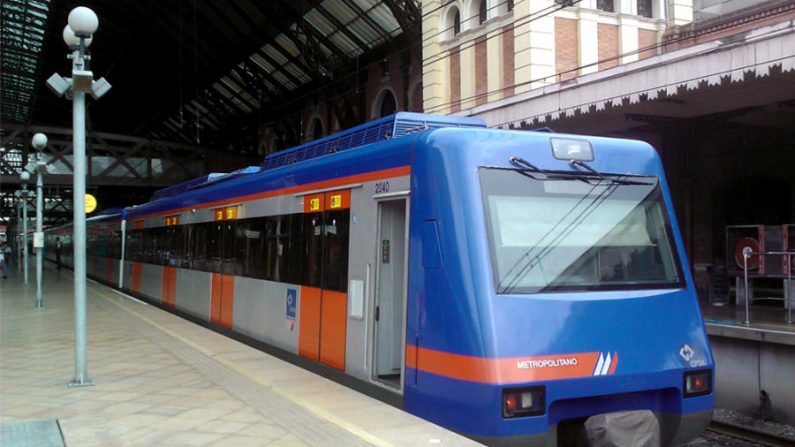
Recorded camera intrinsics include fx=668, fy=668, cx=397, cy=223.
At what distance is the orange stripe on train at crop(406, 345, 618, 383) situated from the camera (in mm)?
4551

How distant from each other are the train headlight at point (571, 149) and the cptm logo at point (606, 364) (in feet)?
5.38

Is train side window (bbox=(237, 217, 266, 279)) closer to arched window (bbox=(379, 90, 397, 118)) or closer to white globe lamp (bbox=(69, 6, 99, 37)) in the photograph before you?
white globe lamp (bbox=(69, 6, 99, 37))

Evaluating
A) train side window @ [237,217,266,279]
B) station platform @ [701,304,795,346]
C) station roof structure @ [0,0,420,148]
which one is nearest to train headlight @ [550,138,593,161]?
station platform @ [701,304,795,346]

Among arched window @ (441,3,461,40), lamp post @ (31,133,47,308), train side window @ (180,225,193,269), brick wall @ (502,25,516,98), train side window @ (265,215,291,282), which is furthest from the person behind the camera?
arched window @ (441,3,461,40)

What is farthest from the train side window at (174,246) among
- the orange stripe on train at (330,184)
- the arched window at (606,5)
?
the arched window at (606,5)

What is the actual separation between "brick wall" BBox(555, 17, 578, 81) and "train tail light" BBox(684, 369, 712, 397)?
13.6m

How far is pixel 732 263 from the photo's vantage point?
1249 cm

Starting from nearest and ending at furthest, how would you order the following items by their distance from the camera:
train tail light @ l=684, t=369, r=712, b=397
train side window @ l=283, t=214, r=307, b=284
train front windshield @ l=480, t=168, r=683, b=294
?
1. train front windshield @ l=480, t=168, r=683, b=294
2. train tail light @ l=684, t=369, r=712, b=397
3. train side window @ l=283, t=214, r=307, b=284

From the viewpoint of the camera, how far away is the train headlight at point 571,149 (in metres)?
5.55

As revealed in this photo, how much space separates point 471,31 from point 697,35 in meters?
6.20

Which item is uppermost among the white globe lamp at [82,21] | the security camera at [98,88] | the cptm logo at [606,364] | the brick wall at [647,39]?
the brick wall at [647,39]

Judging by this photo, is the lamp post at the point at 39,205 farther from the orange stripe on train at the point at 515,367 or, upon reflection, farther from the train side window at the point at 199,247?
the orange stripe on train at the point at 515,367

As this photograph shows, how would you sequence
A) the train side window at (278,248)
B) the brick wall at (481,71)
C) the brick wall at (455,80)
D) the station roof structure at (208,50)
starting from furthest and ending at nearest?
the station roof structure at (208,50) → the brick wall at (455,80) → the brick wall at (481,71) → the train side window at (278,248)

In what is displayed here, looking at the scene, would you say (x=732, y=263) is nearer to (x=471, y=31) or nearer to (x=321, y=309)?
(x=321, y=309)
